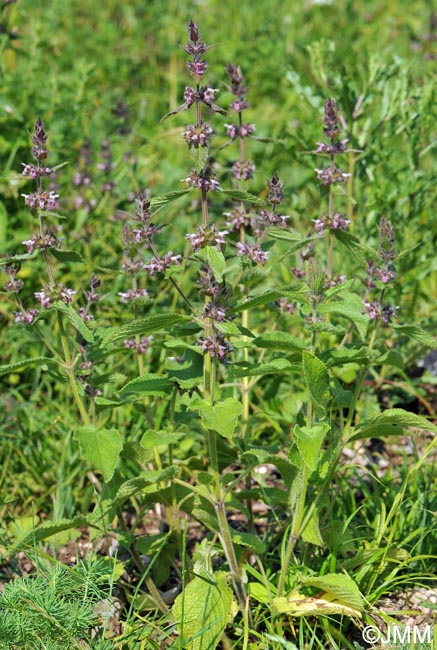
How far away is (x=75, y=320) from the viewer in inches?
91.5

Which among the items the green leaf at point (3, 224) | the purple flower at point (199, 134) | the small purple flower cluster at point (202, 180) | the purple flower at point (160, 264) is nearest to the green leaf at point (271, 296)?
the purple flower at point (160, 264)

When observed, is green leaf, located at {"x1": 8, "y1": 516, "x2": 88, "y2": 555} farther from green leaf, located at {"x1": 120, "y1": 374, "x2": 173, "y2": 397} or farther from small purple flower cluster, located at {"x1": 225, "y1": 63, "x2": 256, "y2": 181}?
small purple flower cluster, located at {"x1": 225, "y1": 63, "x2": 256, "y2": 181}

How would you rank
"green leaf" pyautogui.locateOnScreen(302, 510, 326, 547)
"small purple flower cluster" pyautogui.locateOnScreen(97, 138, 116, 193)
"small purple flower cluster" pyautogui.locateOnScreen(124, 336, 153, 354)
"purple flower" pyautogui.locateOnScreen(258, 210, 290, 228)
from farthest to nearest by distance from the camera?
"small purple flower cluster" pyautogui.locateOnScreen(97, 138, 116, 193) → "small purple flower cluster" pyautogui.locateOnScreen(124, 336, 153, 354) → "purple flower" pyautogui.locateOnScreen(258, 210, 290, 228) → "green leaf" pyautogui.locateOnScreen(302, 510, 326, 547)

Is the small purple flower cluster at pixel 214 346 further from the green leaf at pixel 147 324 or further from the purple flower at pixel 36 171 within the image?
the purple flower at pixel 36 171

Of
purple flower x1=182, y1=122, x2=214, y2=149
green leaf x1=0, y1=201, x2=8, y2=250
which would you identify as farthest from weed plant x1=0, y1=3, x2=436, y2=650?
green leaf x1=0, y1=201, x2=8, y2=250

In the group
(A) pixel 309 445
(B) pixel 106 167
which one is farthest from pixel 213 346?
(B) pixel 106 167

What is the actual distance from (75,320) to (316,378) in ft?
2.27

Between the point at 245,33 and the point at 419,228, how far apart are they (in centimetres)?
287

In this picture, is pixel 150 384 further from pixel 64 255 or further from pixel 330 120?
pixel 330 120

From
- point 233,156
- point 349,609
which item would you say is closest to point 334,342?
point 349,609

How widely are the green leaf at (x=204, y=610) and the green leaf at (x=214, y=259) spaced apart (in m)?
0.88

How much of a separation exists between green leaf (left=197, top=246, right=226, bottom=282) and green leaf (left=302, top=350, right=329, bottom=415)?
1.01 feet

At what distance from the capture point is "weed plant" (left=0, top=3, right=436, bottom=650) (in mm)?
2305

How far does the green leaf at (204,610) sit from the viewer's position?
2350mm
